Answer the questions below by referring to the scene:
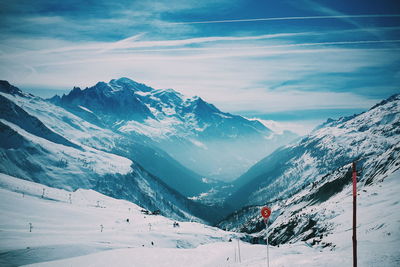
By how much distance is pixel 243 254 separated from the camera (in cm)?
6134

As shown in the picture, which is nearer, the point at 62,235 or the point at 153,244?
the point at 62,235

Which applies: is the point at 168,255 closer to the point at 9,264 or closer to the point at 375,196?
the point at 9,264

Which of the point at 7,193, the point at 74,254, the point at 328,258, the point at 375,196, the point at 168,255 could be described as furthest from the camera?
the point at 7,193

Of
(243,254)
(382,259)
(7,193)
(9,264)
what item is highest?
(7,193)

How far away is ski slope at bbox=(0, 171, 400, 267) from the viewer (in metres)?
41.3

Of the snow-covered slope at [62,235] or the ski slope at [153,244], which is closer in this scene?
the ski slope at [153,244]

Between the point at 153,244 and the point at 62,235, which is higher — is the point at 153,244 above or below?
below

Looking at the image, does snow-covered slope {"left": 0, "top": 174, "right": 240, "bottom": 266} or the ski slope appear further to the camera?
snow-covered slope {"left": 0, "top": 174, "right": 240, "bottom": 266}

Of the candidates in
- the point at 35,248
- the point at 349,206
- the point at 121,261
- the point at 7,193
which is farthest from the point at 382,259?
the point at 7,193

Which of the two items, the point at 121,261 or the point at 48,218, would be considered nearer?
the point at 121,261

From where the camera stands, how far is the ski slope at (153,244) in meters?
41.3

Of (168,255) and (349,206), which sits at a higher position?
(349,206)

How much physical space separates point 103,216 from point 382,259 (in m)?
170

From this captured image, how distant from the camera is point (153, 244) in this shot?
120 m
